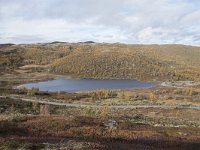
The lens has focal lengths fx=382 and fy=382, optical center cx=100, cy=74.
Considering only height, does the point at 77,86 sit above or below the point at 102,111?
below

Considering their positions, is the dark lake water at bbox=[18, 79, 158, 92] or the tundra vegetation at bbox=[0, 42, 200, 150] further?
the dark lake water at bbox=[18, 79, 158, 92]

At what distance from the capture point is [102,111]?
5903cm

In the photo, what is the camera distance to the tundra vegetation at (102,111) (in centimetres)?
2273

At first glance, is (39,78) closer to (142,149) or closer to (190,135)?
(190,135)

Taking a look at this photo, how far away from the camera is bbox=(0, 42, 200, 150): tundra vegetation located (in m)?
22.7

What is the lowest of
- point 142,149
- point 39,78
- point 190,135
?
point 39,78

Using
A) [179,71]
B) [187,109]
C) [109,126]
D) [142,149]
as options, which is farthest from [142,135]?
[179,71]

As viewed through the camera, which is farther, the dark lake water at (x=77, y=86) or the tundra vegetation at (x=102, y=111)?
the dark lake water at (x=77, y=86)

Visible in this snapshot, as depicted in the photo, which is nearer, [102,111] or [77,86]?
[102,111]

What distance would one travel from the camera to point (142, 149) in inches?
741

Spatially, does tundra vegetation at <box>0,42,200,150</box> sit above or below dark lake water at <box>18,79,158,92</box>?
above

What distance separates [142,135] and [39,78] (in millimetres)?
135549

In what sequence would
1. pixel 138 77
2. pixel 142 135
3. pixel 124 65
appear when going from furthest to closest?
1. pixel 124 65
2. pixel 138 77
3. pixel 142 135

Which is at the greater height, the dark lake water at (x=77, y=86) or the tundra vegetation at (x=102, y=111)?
the tundra vegetation at (x=102, y=111)
